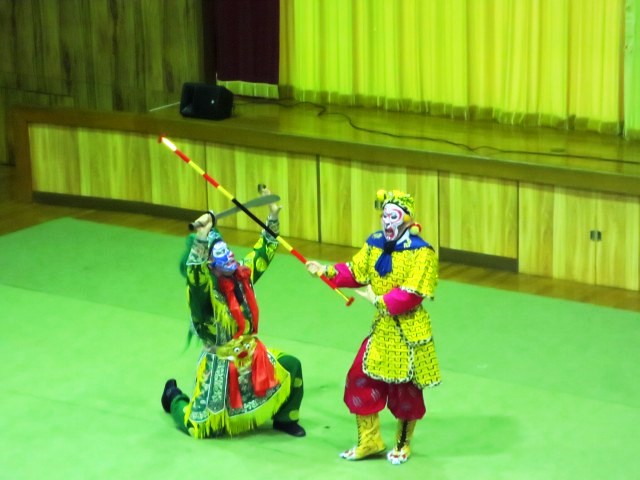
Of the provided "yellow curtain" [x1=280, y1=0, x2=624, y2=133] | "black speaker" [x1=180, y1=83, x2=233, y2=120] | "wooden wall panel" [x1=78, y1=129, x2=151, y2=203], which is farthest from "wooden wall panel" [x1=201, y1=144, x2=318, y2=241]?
"yellow curtain" [x1=280, y1=0, x2=624, y2=133]

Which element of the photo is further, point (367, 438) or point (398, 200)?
point (367, 438)

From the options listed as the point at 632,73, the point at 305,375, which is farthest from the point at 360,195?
the point at 305,375

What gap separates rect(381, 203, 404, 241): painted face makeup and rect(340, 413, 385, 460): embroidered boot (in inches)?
24.6

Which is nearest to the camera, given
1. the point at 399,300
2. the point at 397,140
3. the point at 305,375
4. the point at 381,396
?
the point at 399,300

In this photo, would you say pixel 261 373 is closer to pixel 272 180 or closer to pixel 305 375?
pixel 305 375

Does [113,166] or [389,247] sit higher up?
[389,247]

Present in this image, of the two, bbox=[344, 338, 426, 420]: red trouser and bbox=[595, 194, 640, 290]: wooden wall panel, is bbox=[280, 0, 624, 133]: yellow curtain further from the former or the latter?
bbox=[344, 338, 426, 420]: red trouser

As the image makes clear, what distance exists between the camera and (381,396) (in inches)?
173

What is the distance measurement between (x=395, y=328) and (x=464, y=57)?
3.37m

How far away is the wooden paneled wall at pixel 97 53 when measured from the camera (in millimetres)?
8078

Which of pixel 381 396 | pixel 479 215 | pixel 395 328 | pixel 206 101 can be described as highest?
pixel 206 101

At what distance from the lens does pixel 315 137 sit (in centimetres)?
692

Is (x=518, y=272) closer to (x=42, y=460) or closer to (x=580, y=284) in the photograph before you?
(x=580, y=284)

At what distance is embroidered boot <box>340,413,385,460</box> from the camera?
174 inches
